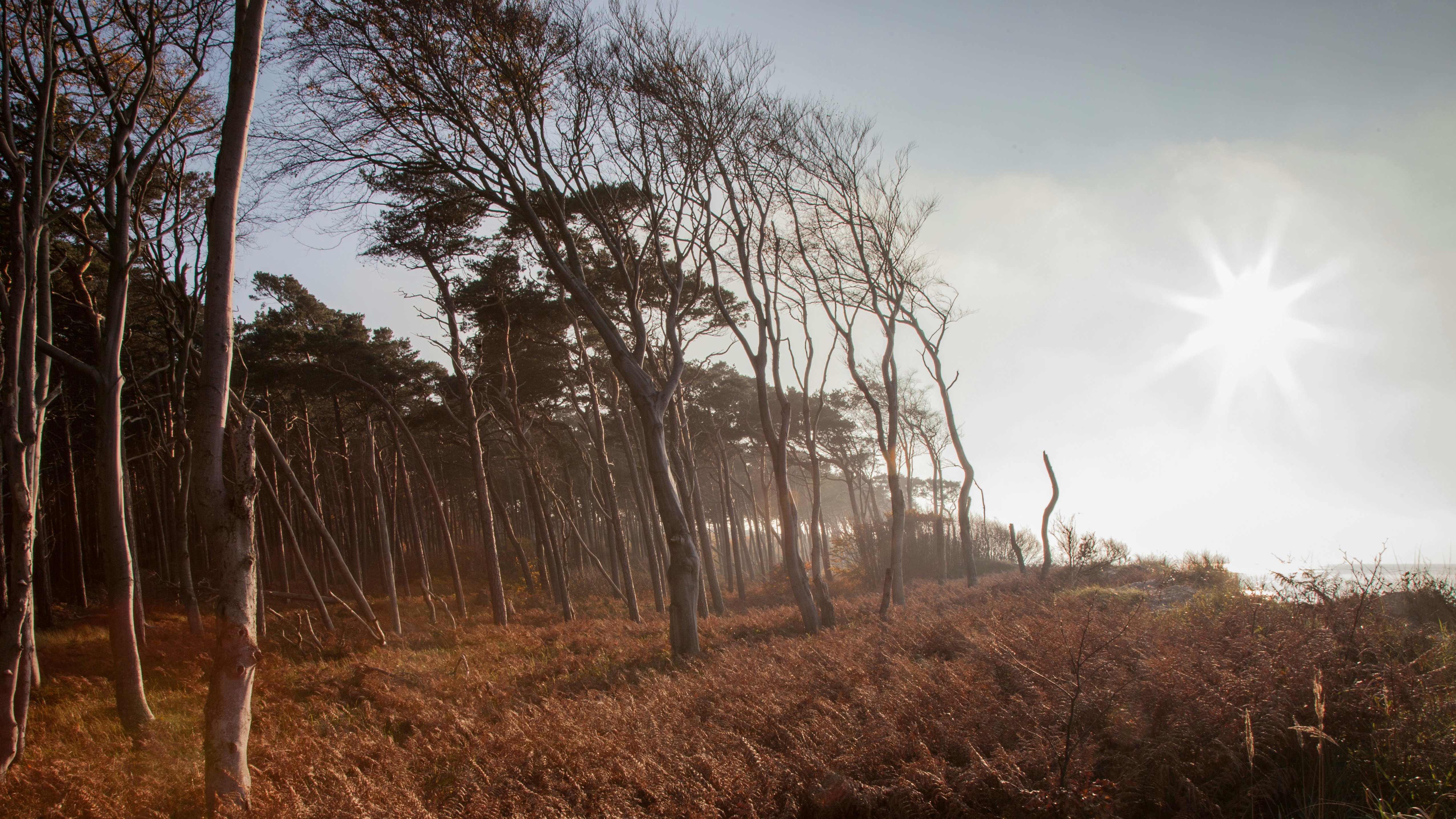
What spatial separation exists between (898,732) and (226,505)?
5.12 meters

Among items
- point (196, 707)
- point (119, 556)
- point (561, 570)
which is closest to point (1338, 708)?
point (119, 556)

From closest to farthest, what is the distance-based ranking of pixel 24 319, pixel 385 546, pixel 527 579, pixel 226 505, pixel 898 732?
pixel 898 732 < pixel 226 505 < pixel 24 319 < pixel 385 546 < pixel 527 579

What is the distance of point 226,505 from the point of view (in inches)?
177

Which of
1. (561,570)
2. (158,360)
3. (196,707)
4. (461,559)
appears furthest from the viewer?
(461,559)

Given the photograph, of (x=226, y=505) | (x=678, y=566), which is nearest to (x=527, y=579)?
(x=678, y=566)

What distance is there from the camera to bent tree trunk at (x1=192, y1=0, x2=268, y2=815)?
4297 mm

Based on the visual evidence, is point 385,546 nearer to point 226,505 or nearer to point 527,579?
point 527,579

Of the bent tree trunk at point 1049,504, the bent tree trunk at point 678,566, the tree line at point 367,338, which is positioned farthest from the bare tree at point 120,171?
the bent tree trunk at point 1049,504

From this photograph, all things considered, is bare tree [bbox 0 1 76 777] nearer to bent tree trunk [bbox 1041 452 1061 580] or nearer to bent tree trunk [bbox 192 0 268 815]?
bent tree trunk [bbox 192 0 268 815]

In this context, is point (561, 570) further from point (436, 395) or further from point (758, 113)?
point (758, 113)

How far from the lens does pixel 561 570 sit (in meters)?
18.2

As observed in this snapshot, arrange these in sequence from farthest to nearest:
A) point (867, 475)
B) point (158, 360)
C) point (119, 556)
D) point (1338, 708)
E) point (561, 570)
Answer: point (867, 475) < point (561, 570) < point (158, 360) < point (119, 556) < point (1338, 708)

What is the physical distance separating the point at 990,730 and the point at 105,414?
32.5 feet

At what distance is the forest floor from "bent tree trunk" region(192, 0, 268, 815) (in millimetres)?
415
